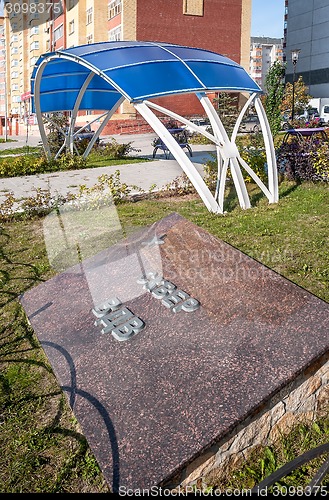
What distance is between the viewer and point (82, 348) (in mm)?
3225

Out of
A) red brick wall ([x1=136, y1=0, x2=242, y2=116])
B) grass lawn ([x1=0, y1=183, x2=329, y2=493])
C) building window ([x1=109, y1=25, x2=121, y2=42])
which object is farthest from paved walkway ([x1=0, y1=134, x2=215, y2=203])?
building window ([x1=109, y1=25, x2=121, y2=42])

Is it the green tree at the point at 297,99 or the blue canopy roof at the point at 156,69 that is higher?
the green tree at the point at 297,99

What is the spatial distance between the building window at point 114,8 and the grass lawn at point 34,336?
96.0 feet

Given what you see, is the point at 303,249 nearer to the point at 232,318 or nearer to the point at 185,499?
the point at 232,318

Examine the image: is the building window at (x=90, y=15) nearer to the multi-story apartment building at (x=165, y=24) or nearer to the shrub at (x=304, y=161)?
the multi-story apartment building at (x=165, y=24)

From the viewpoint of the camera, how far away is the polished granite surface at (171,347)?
250cm

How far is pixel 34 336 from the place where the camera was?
174 inches

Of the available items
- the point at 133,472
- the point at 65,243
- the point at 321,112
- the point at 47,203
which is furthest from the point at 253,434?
the point at 321,112

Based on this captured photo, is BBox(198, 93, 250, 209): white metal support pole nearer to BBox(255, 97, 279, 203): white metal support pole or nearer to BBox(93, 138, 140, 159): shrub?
BBox(255, 97, 279, 203): white metal support pole

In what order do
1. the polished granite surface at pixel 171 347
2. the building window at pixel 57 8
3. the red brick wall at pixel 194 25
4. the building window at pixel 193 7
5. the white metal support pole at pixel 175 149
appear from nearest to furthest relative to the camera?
the polished granite surface at pixel 171 347 < the white metal support pole at pixel 175 149 < the red brick wall at pixel 194 25 < the building window at pixel 193 7 < the building window at pixel 57 8

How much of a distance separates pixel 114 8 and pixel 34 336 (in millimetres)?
35528

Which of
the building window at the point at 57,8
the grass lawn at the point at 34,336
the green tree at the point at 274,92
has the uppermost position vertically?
the building window at the point at 57,8

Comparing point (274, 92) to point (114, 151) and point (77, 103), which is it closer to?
point (114, 151)

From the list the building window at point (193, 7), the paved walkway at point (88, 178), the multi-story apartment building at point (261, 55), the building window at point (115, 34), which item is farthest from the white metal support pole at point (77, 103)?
the multi-story apartment building at point (261, 55)
